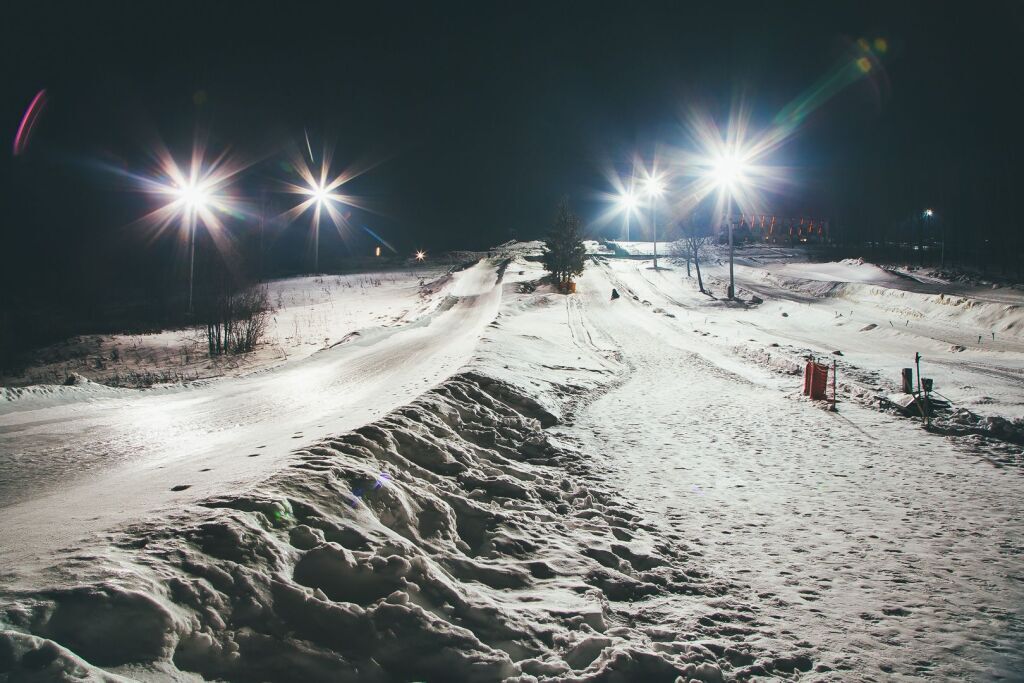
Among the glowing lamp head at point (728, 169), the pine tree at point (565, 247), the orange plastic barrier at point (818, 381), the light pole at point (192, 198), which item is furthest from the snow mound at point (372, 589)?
the glowing lamp head at point (728, 169)

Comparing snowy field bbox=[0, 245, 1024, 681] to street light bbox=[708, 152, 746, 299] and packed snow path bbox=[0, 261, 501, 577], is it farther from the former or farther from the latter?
street light bbox=[708, 152, 746, 299]

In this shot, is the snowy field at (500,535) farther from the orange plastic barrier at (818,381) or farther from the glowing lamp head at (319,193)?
the glowing lamp head at (319,193)

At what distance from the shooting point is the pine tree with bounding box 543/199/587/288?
138 ft

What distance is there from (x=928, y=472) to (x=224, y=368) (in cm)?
2152

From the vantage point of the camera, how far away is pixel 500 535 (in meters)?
5.42

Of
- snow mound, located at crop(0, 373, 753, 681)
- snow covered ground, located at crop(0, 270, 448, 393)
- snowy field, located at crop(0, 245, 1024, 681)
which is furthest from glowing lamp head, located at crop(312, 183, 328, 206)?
snow mound, located at crop(0, 373, 753, 681)

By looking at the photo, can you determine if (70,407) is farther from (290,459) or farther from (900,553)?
(900,553)

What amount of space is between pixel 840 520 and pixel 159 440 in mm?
9532

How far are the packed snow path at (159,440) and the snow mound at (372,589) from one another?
648 mm

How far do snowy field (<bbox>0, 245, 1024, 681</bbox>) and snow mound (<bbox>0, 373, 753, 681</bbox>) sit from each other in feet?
0.06

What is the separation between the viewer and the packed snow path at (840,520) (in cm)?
421

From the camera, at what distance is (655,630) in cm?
425

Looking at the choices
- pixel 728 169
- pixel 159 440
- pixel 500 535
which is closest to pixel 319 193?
pixel 728 169

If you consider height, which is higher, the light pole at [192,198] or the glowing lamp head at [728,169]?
the glowing lamp head at [728,169]
